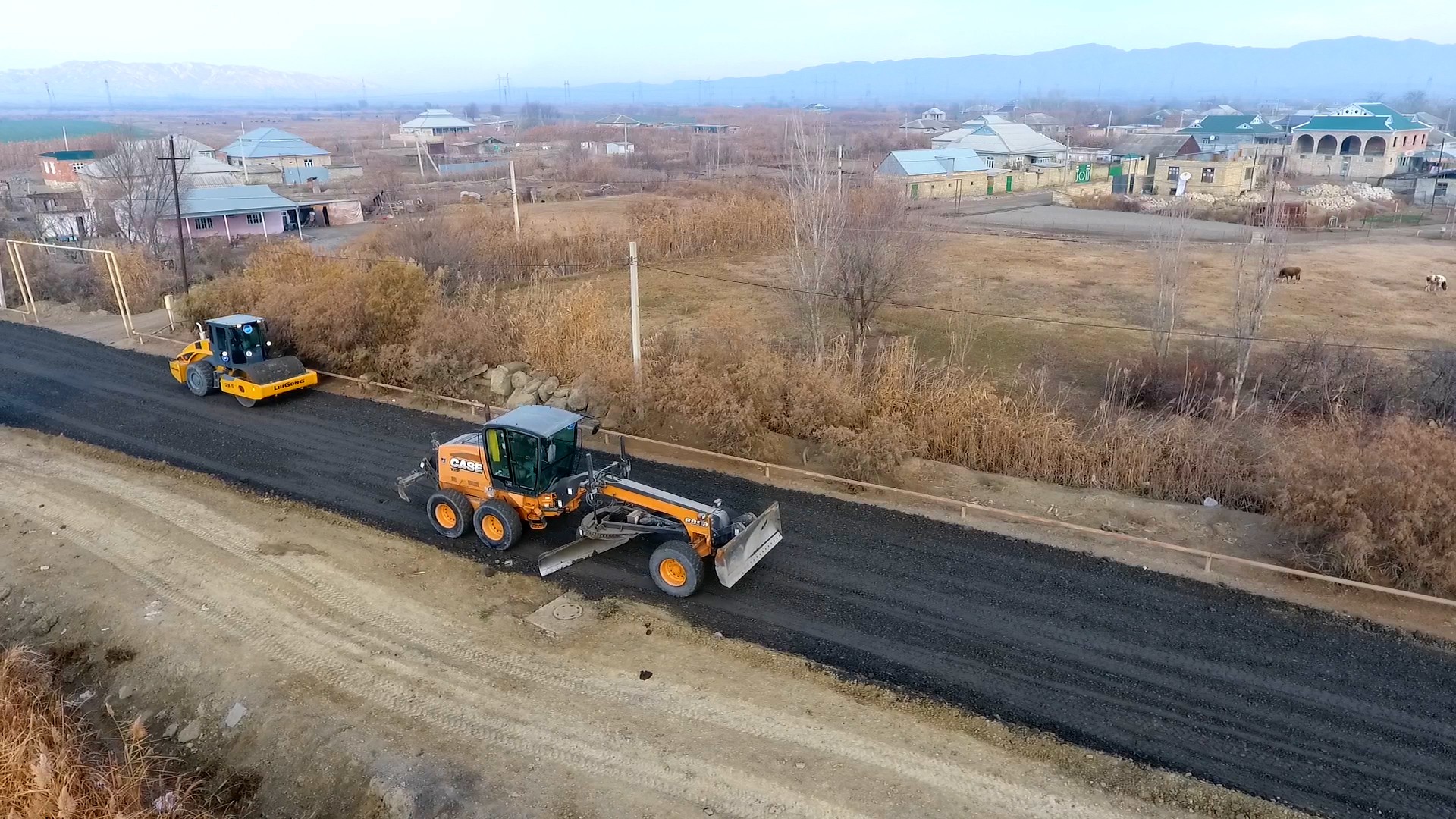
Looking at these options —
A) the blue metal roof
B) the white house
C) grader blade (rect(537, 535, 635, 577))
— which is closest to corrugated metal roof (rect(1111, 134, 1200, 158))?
the white house

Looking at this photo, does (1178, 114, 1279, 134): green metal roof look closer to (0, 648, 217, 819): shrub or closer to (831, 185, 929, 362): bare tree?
(831, 185, 929, 362): bare tree

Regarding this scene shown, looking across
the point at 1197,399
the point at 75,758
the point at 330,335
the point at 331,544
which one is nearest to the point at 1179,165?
the point at 1197,399

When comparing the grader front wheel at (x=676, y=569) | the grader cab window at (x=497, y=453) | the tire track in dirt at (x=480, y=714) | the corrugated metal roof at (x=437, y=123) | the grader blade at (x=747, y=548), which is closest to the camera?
the tire track in dirt at (x=480, y=714)

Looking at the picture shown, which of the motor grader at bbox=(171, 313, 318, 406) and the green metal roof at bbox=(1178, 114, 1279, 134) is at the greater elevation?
the green metal roof at bbox=(1178, 114, 1279, 134)

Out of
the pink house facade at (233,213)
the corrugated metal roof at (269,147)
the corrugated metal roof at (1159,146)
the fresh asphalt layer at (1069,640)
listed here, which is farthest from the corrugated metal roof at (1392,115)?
the corrugated metal roof at (269,147)

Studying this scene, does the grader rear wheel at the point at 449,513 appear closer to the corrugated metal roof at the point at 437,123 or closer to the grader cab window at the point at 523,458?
the grader cab window at the point at 523,458

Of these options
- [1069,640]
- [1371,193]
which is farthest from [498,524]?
[1371,193]

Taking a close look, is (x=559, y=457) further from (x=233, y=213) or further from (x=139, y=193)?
(x=233, y=213)
